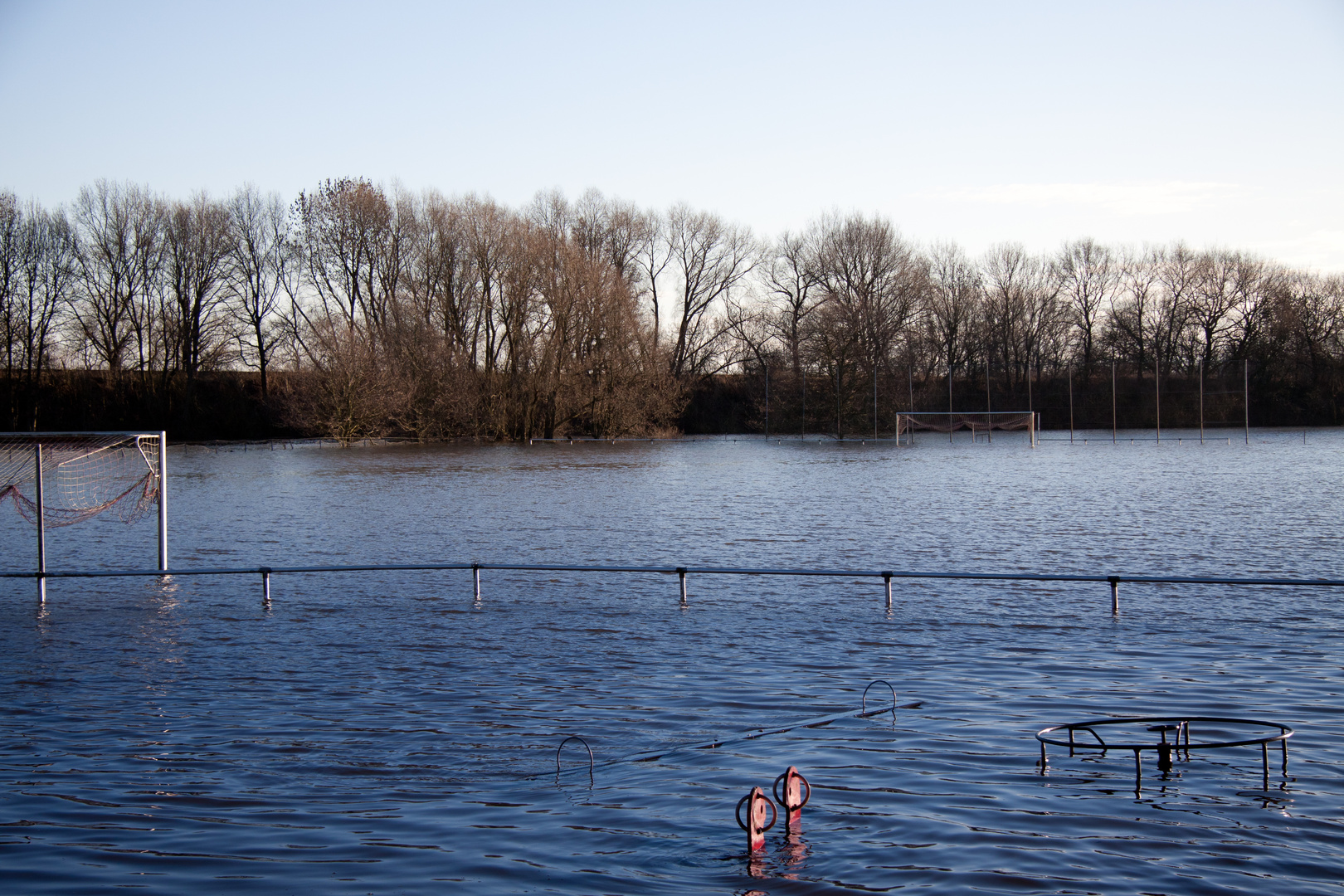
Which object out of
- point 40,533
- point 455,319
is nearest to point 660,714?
point 40,533

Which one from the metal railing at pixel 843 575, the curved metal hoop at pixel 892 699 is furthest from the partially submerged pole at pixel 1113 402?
the curved metal hoop at pixel 892 699

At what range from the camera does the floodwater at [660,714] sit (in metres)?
5.29

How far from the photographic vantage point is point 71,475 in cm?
2044

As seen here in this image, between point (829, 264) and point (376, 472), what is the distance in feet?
130

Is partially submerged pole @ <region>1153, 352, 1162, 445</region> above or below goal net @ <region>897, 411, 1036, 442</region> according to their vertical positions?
above

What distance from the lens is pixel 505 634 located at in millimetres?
11000

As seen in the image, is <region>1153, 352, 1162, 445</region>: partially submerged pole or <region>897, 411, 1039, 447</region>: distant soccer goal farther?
<region>897, 411, 1039, 447</region>: distant soccer goal

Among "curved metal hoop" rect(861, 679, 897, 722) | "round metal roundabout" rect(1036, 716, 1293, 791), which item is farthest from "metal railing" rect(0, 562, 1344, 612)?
"round metal roundabout" rect(1036, 716, 1293, 791)

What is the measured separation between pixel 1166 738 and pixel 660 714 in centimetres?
340

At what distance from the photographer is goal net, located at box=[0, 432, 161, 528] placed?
13570 millimetres

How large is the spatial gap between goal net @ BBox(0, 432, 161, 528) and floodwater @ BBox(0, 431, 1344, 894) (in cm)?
120

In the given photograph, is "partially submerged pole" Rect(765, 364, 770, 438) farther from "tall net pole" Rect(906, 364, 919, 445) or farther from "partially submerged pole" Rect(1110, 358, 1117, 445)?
"partially submerged pole" Rect(1110, 358, 1117, 445)

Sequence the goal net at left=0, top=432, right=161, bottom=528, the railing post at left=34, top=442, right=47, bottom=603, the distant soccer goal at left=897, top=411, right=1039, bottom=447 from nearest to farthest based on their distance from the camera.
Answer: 1. the railing post at left=34, top=442, right=47, bottom=603
2. the goal net at left=0, top=432, right=161, bottom=528
3. the distant soccer goal at left=897, top=411, right=1039, bottom=447

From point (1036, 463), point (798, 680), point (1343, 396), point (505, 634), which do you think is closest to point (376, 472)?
point (1036, 463)
